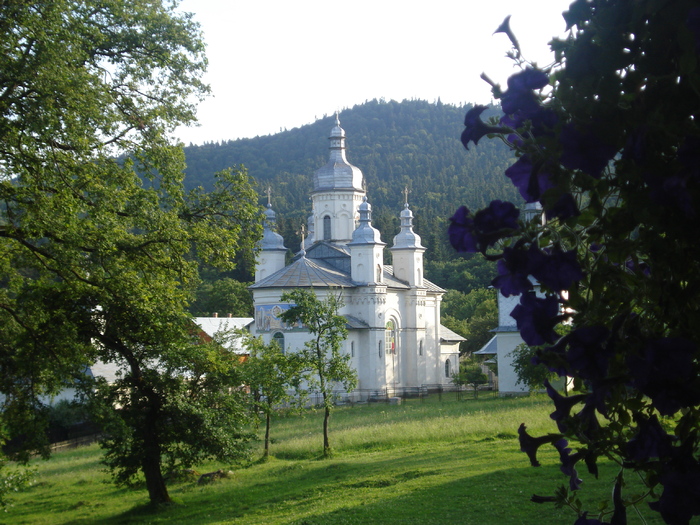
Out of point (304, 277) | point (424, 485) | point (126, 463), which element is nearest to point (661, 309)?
point (424, 485)

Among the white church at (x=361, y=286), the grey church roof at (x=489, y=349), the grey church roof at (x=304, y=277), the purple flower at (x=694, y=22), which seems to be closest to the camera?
the purple flower at (x=694, y=22)

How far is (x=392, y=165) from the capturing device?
17100 cm

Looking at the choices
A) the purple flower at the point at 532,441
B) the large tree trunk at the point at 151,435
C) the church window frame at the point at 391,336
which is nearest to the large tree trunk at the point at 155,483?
the large tree trunk at the point at 151,435

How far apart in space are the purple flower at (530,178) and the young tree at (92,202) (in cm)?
1035

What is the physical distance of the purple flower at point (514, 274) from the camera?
69.7 inches

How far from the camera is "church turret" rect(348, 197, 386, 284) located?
47.4 meters

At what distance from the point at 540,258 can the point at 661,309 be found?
1.04ft

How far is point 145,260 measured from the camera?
13812 mm

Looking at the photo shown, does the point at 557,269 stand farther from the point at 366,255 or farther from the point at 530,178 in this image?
the point at 366,255

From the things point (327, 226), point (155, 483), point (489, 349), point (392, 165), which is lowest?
point (155, 483)

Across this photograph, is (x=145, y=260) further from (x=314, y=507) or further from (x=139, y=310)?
(x=314, y=507)

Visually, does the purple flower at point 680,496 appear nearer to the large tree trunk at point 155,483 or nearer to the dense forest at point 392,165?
the large tree trunk at point 155,483

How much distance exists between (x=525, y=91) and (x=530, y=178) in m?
0.23

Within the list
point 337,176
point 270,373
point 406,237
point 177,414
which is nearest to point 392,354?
point 406,237
